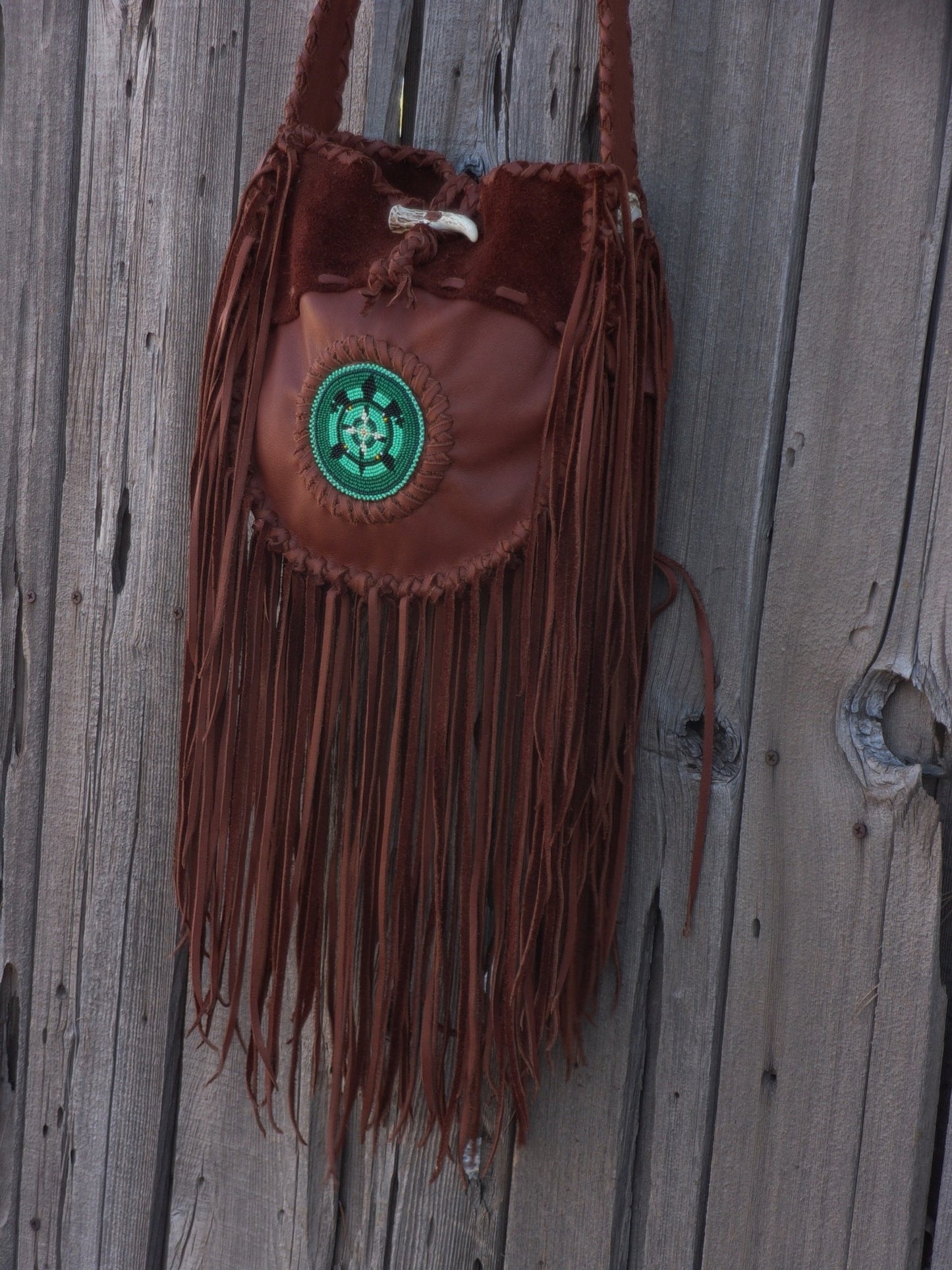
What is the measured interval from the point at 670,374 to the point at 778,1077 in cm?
62

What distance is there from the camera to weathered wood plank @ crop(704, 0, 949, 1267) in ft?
2.58

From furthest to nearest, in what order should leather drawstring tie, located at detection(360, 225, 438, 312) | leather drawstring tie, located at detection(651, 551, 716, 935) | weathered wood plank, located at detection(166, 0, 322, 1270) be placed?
1. weathered wood plank, located at detection(166, 0, 322, 1270)
2. leather drawstring tie, located at detection(651, 551, 716, 935)
3. leather drawstring tie, located at detection(360, 225, 438, 312)

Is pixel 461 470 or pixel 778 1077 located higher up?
pixel 461 470

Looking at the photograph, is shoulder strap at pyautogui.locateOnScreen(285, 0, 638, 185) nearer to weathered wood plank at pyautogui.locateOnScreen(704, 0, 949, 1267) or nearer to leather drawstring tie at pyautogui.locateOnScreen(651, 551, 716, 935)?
weathered wood plank at pyautogui.locateOnScreen(704, 0, 949, 1267)

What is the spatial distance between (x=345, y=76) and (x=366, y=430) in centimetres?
35

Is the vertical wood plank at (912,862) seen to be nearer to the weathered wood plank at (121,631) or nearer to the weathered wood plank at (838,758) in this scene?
the weathered wood plank at (838,758)

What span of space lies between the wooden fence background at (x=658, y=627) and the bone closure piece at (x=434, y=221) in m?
0.19

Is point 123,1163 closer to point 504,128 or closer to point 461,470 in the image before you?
point 461,470

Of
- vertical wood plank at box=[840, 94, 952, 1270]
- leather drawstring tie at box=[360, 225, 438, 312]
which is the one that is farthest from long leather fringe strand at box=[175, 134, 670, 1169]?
vertical wood plank at box=[840, 94, 952, 1270]

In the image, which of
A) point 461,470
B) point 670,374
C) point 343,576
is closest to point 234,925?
point 343,576

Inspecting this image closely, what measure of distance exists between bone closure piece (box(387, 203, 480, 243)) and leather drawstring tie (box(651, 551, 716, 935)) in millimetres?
317

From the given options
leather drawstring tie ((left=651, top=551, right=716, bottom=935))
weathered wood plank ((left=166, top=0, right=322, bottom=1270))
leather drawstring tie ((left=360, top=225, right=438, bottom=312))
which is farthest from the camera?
weathered wood plank ((left=166, top=0, right=322, bottom=1270))

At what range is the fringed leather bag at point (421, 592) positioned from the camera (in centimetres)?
73

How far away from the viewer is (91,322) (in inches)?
40.4
